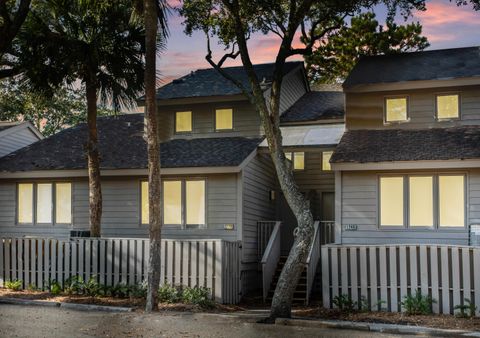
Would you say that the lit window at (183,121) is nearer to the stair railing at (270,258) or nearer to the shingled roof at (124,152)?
the shingled roof at (124,152)

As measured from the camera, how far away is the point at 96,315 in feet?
46.9

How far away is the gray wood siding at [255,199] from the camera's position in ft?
66.2

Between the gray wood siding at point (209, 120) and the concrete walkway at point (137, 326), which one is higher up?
the gray wood siding at point (209, 120)

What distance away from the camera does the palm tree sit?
18750 mm

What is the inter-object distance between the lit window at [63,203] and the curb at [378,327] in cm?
1046

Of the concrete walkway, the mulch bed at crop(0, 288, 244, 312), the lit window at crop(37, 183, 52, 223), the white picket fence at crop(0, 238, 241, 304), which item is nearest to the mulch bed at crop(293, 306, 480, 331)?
the concrete walkway

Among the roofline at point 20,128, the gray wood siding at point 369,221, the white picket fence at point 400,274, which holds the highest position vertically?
the roofline at point 20,128

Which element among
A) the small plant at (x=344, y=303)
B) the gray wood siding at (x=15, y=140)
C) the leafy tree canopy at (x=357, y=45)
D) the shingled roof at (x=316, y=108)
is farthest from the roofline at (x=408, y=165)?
the leafy tree canopy at (x=357, y=45)

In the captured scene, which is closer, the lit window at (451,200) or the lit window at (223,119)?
the lit window at (451,200)

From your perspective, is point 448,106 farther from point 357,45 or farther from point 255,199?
point 357,45

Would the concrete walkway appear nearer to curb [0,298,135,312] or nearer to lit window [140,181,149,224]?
curb [0,298,135,312]

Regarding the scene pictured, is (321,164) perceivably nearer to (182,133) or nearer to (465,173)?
(182,133)

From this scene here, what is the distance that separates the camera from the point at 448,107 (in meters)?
19.8

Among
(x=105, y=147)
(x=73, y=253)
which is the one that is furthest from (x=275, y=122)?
(x=105, y=147)
